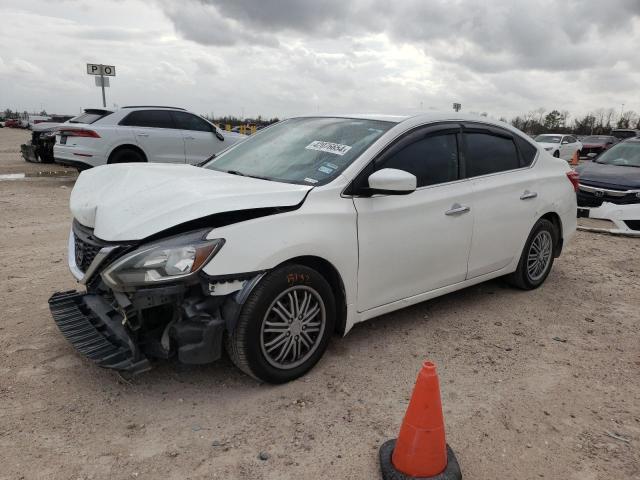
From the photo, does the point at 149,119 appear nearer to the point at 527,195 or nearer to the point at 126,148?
the point at 126,148

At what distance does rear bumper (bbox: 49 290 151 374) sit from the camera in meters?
2.76

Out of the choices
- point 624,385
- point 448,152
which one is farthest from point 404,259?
point 624,385

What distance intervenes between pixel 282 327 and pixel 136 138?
886cm

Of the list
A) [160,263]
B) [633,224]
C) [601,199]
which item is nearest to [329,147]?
[160,263]

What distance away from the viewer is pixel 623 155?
900cm

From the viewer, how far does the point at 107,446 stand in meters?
2.56

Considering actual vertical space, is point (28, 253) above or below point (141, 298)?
below

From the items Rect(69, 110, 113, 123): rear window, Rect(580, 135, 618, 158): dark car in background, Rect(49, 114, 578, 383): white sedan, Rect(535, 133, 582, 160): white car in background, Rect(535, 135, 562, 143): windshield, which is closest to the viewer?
Rect(49, 114, 578, 383): white sedan

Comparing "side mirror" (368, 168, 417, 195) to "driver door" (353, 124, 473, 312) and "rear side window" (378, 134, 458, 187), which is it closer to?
"driver door" (353, 124, 473, 312)

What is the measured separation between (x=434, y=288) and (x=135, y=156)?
8.65 m

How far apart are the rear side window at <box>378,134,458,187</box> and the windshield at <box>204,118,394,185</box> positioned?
226 millimetres

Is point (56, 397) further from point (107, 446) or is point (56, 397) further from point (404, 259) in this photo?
point (404, 259)

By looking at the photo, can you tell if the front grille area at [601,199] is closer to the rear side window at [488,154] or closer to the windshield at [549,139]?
the rear side window at [488,154]

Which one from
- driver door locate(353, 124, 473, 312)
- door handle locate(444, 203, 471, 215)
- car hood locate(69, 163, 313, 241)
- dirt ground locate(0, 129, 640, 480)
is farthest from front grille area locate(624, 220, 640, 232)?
car hood locate(69, 163, 313, 241)
